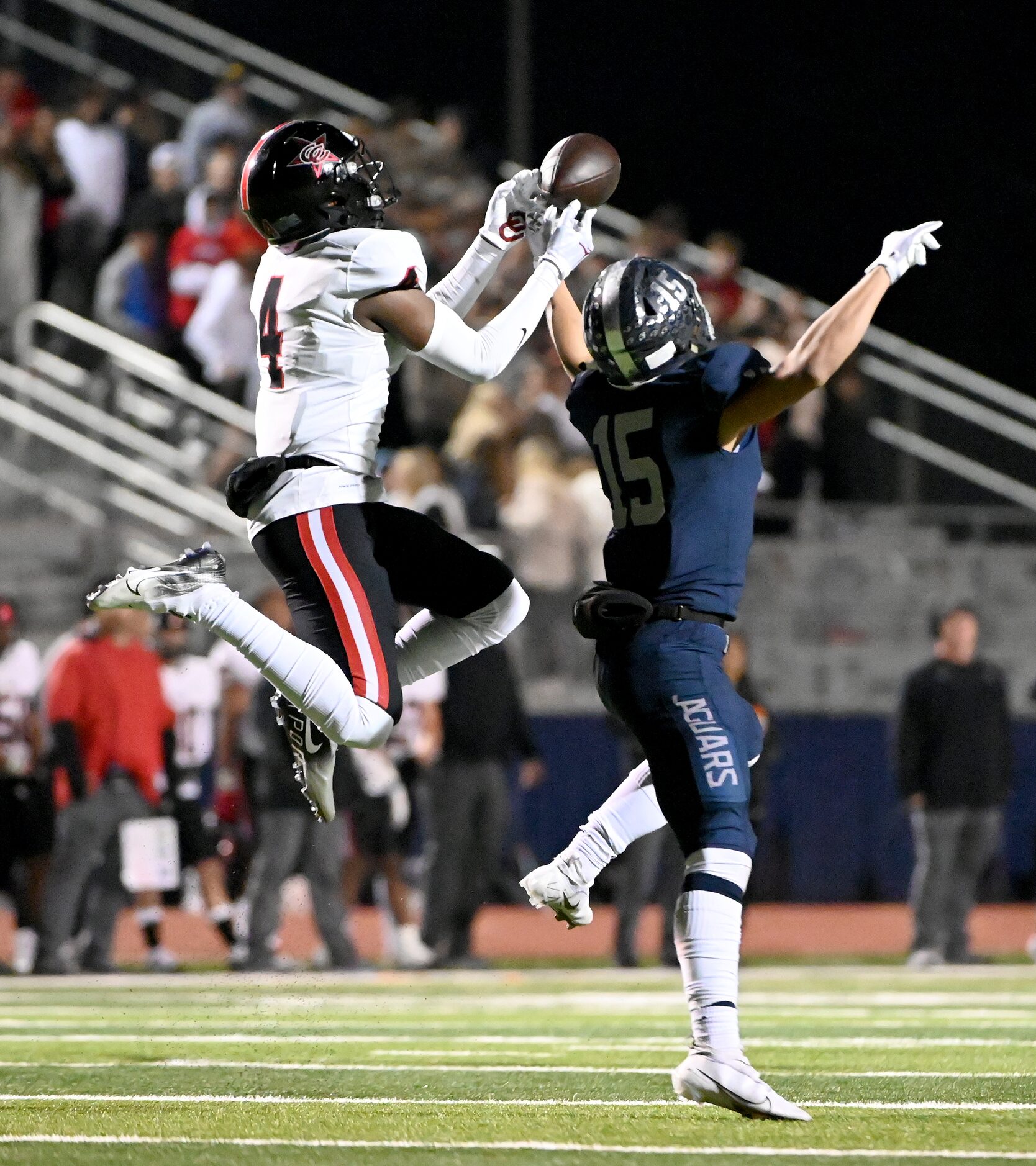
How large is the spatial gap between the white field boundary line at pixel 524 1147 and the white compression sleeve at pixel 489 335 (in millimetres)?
1903

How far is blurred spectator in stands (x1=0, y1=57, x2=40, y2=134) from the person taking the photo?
46.6 feet

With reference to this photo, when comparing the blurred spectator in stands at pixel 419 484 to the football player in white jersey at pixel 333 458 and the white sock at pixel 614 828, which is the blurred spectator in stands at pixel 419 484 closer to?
the football player in white jersey at pixel 333 458

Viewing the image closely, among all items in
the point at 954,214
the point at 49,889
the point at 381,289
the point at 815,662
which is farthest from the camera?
the point at 954,214

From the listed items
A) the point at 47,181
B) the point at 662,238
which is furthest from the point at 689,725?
the point at 662,238

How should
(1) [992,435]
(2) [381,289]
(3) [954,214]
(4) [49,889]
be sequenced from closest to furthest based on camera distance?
1. (2) [381,289]
2. (4) [49,889]
3. (1) [992,435]
4. (3) [954,214]

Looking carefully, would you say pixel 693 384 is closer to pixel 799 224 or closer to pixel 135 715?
pixel 135 715

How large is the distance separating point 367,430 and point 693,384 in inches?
36.4

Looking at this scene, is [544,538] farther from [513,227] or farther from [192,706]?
[513,227]

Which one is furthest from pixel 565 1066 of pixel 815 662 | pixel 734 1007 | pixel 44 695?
pixel 815 662

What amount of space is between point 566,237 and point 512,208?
209mm

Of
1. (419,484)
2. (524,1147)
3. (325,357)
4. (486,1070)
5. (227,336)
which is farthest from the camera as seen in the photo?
(227,336)

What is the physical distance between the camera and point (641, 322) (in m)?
5.01

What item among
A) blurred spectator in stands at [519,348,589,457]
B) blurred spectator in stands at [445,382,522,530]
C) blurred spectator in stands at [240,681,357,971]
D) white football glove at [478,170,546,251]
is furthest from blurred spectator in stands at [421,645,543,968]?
white football glove at [478,170,546,251]

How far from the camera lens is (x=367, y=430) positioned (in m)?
5.52
